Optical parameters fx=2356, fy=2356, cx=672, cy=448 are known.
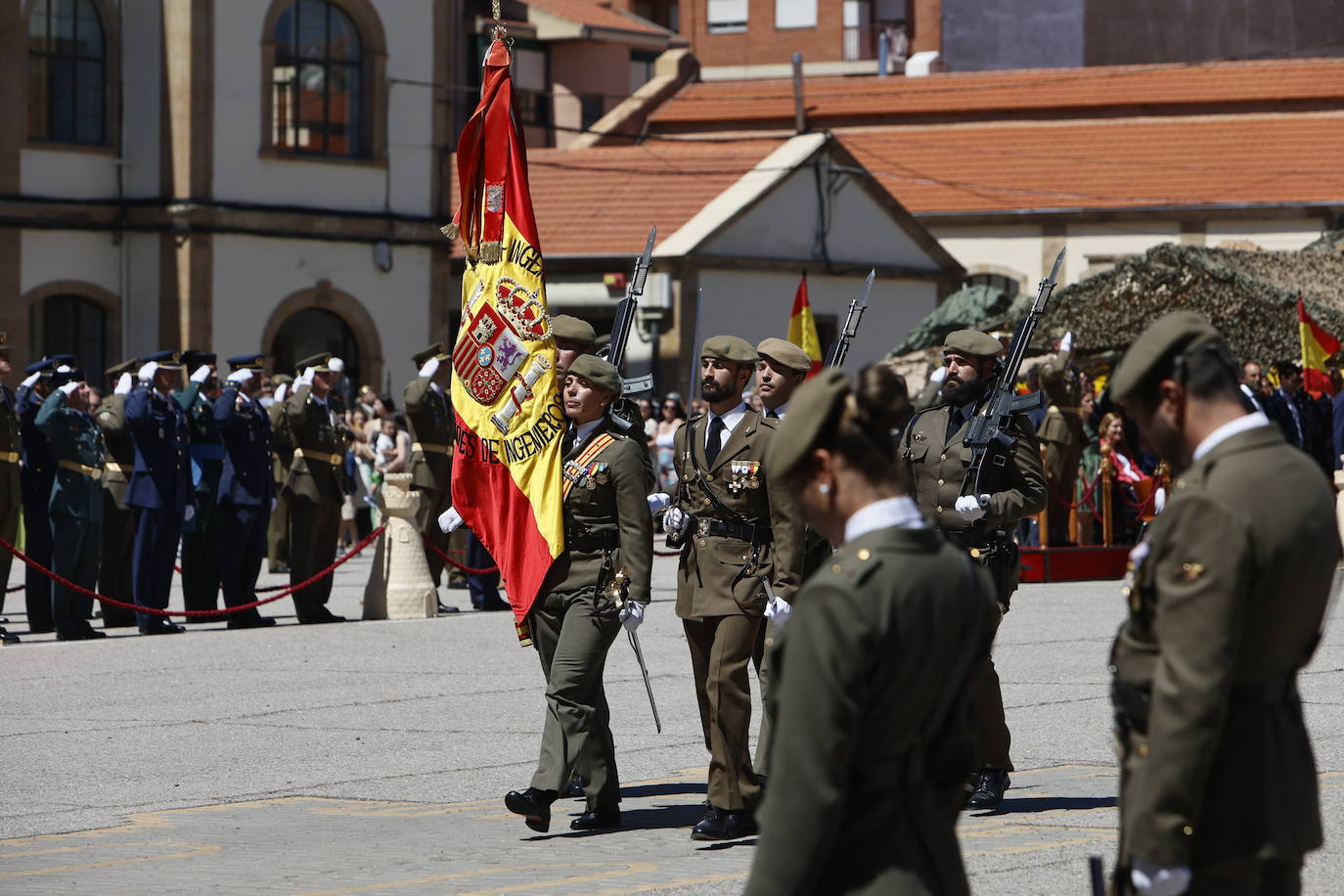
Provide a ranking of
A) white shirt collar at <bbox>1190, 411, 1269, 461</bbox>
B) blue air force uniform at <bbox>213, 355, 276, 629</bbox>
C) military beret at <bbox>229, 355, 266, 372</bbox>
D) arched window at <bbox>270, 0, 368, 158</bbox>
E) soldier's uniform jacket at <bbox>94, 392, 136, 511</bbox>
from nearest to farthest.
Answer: white shirt collar at <bbox>1190, 411, 1269, 461</bbox>
soldier's uniform jacket at <bbox>94, 392, 136, 511</bbox>
blue air force uniform at <bbox>213, 355, 276, 629</bbox>
military beret at <bbox>229, 355, 266, 372</bbox>
arched window at <bbox>270, 0, 368, 158</bbox>

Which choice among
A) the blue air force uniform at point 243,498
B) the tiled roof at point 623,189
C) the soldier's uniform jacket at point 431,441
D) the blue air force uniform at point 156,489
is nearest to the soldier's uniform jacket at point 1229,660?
the blue air force uniform at point 156,489

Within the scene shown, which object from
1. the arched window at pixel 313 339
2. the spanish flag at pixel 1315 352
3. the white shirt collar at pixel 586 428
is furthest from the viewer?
the arched window at pixel 313 339

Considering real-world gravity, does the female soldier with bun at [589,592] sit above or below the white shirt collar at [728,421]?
below

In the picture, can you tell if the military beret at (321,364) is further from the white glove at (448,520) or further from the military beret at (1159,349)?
the military beret at (1159,349)

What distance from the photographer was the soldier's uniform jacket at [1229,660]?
4.13 meters

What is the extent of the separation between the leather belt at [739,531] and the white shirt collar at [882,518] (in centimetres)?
455

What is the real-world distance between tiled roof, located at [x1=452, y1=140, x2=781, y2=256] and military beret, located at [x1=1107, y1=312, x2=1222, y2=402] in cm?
3281

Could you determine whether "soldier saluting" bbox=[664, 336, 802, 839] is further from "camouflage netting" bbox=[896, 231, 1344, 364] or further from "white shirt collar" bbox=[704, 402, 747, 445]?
"camouflage netting" bbox=[896, 231, 1344, 364]

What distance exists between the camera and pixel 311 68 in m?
33.5

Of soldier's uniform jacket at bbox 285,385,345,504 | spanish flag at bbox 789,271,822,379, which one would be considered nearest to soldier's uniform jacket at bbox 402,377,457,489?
soldier's uniform jacket at bbox 285,385,345,504

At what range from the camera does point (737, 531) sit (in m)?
8.66

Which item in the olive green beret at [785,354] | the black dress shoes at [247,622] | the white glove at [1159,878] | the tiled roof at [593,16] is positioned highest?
the tiled roof at [593,16]

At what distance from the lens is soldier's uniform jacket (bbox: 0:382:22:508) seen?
1559 centimetres

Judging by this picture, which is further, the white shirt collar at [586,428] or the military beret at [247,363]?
the military beret at [247,363]
